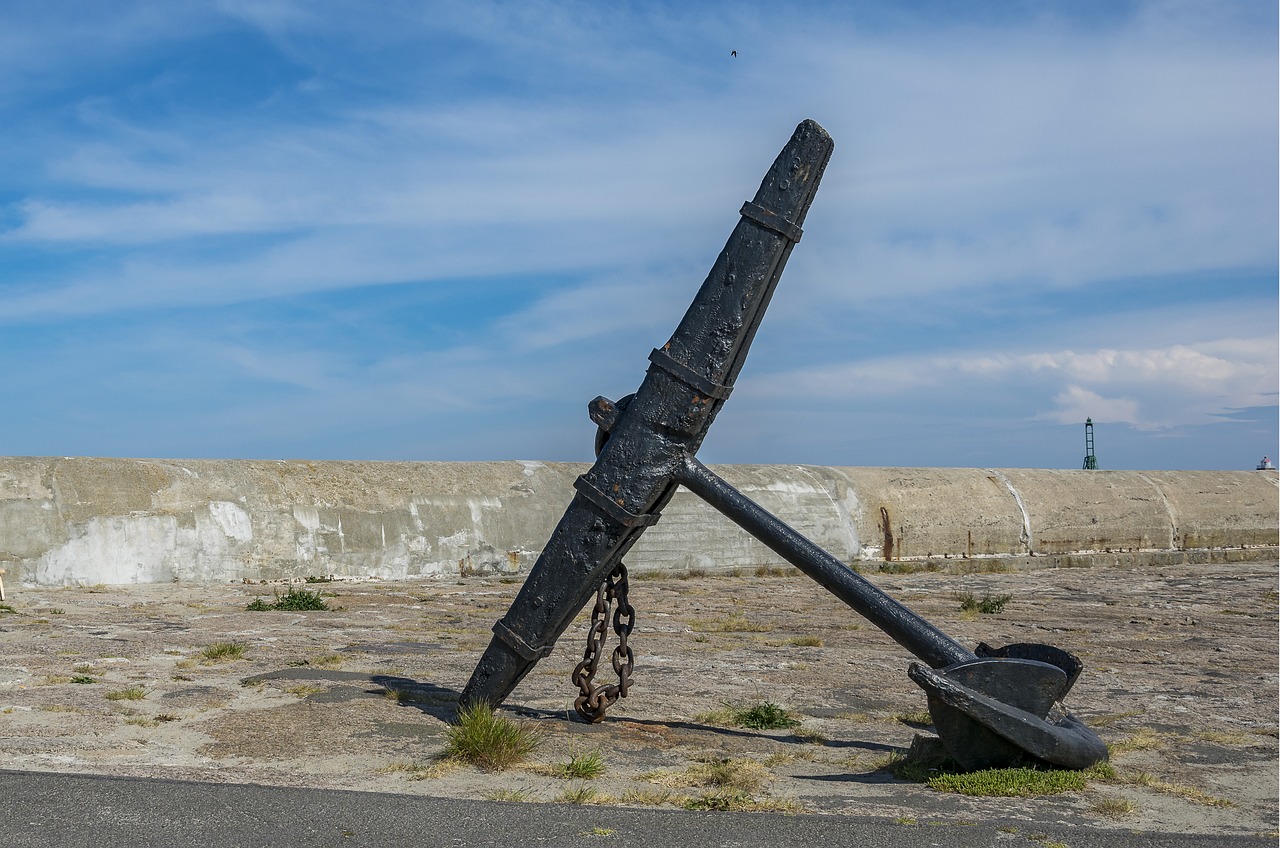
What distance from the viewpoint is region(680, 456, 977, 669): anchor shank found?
4.32 meters

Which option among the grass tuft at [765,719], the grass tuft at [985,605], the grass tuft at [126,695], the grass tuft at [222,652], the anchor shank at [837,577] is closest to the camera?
the anchor shank at [837,577]

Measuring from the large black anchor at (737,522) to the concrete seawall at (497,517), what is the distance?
21.6ft

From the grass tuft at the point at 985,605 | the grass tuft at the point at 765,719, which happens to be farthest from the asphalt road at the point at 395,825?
the grass tuft at the point at 985,605

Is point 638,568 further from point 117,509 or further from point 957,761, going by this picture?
point 957,761

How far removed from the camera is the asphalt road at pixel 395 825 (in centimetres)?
327

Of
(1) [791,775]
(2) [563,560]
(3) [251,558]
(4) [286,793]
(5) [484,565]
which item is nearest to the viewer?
(4) [286,793]

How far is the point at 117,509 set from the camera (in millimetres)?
10172

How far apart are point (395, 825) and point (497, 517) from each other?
8.67 m

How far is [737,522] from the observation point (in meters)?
4.58

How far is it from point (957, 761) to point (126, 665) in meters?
4.35


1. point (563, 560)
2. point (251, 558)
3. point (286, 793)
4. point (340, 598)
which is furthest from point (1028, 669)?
point (251, 558)

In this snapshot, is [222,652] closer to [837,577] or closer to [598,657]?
[598,657]

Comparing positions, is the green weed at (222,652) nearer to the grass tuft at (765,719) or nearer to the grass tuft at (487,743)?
the grass tuft at (487,743)

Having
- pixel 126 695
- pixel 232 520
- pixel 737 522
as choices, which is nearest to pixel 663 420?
pixel 737 522
